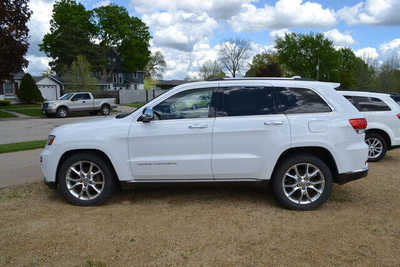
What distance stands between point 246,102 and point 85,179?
261 centimetres

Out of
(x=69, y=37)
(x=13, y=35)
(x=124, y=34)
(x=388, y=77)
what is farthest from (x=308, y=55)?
(x=13, y=35)

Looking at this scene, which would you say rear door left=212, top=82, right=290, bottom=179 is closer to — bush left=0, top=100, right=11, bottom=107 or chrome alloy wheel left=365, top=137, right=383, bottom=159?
chrome alloy wheel left=365, top=137, right=383, bottom=159

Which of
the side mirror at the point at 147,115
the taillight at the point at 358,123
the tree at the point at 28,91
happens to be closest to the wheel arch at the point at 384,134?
the taillight at the point at 358,123

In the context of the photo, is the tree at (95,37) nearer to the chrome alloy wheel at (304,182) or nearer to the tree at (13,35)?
the tree at (13,35)

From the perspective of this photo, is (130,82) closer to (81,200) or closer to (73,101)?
(73,101)

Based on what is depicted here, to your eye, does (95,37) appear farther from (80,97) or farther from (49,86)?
(80,97)

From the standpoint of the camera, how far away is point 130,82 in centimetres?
7269

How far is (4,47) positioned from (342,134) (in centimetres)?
2361

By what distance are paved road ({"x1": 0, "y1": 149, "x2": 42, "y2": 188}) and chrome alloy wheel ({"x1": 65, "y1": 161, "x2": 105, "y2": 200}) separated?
2.02 metres

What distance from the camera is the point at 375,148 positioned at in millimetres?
8141

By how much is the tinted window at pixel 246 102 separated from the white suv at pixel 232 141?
14 mm

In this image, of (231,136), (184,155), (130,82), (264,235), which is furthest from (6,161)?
(130,82)

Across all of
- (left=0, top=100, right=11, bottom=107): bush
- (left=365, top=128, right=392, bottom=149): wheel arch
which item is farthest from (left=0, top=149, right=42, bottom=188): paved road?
(left=0, top=100, right=11, bottom=107): bush

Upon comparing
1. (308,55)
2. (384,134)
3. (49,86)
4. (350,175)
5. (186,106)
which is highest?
(308,55)
